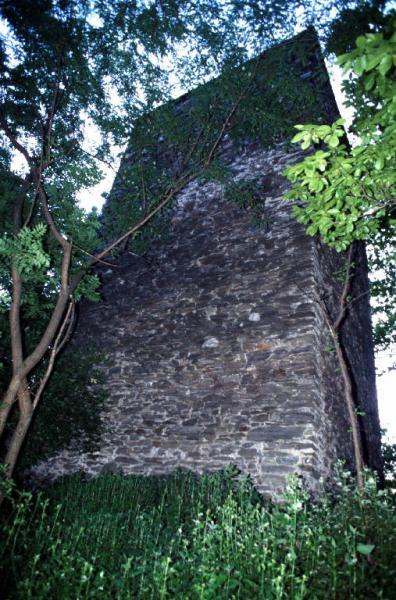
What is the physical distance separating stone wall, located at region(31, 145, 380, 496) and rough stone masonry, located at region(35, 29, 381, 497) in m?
0.02

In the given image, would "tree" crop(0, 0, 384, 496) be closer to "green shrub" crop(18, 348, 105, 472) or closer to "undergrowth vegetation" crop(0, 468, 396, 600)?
"green shrub" crop(18, 348, 105, 472)

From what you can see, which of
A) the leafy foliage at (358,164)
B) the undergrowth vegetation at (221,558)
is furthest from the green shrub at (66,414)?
the leafy foliage at (358,164)

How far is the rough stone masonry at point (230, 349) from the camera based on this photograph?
5805 millimetres

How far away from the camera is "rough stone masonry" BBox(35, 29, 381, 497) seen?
5805 millimetres

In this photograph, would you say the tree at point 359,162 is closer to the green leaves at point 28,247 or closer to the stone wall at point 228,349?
the stone wall at point 228,349

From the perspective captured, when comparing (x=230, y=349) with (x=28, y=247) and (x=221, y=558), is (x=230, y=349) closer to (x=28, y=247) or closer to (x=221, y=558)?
→ (x=28, y=247)

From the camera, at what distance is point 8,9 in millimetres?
5555

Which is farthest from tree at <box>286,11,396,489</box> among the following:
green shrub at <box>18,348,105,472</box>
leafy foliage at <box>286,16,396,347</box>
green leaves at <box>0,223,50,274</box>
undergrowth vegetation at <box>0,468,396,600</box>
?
green shrub at <box>18,348,105,472</box>

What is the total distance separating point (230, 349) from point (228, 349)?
4cm

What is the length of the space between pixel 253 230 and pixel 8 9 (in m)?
5.08

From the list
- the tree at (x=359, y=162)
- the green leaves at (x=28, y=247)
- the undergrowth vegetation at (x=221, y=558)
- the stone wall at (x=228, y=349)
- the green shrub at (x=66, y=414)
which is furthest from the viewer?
the green shrub at (x=66, y=414)

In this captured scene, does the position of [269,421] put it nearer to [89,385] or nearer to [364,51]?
[89,385]

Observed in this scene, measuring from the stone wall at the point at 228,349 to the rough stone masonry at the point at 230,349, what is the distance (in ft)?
0.07

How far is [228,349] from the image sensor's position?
21.9ft
